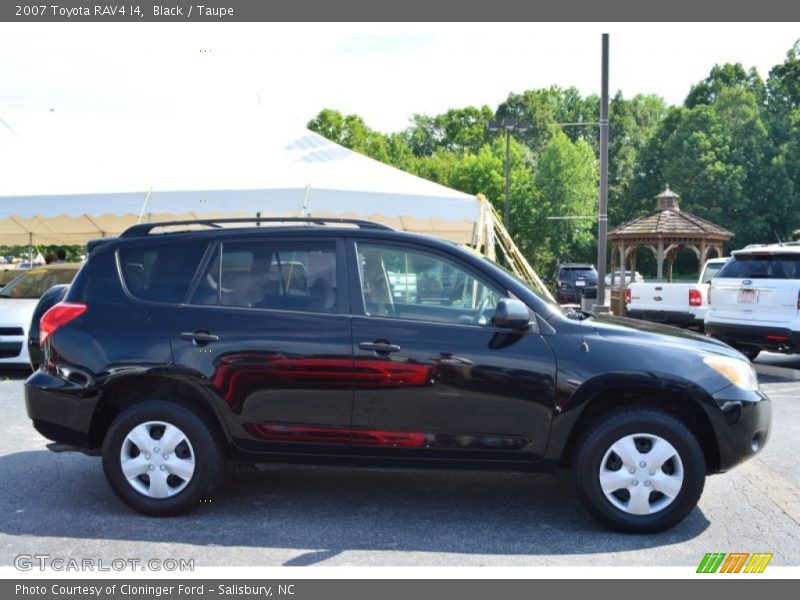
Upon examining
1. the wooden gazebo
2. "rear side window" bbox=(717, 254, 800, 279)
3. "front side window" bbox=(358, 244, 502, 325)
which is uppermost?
the wooden gazebo

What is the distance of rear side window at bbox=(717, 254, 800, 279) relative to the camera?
440 inches

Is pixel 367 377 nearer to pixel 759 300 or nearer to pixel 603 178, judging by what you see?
pixel 759 300

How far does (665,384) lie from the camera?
15.4 ft

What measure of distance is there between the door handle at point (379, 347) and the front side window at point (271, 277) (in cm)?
34

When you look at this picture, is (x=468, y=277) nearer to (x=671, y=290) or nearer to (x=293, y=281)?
(x=293, y=281)

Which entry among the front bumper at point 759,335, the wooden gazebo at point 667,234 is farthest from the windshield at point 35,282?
the wooden gazebo at point 667,234

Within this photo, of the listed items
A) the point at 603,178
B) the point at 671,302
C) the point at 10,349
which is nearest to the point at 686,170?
the point at 603,178

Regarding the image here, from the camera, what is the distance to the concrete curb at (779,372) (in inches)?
441

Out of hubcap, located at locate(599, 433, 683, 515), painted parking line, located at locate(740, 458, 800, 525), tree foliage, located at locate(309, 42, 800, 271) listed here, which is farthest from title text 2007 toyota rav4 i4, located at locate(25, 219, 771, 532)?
tree foliage, located at locate(309, 42, 800, 271)

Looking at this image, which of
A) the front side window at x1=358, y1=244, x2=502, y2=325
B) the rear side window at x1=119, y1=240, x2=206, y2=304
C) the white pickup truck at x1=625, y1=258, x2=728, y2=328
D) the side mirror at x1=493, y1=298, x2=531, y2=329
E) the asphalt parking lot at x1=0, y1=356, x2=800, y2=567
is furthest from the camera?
the white pickup truck at x1=625, y1=258, x2=728, y2=328

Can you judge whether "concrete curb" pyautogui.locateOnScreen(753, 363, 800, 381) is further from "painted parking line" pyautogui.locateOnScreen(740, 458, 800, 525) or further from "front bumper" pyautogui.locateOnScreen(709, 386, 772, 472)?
"front bumper" pyautogui.locateOnScreen(709, 386, 772, 472)

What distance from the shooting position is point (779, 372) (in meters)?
11.5

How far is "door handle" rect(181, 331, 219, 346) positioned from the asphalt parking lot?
3.09ft

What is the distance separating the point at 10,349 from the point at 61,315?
21.0ft
